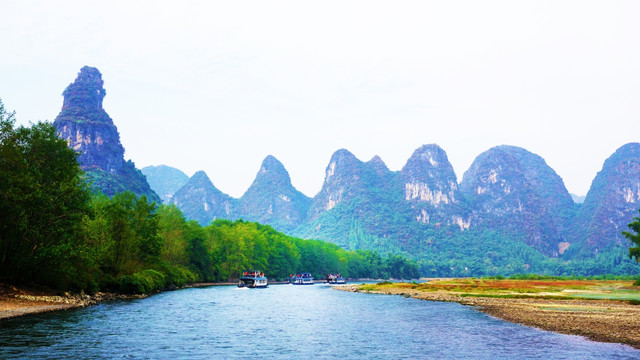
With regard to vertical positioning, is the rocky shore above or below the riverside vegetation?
below

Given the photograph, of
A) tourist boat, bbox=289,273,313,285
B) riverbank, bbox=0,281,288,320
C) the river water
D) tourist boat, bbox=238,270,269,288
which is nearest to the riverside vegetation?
riverbank, bbox=0,281,288,320

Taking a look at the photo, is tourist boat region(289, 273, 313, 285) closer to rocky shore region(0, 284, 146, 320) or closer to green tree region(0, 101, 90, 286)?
rocky shore region(0, 284, 146, 320)

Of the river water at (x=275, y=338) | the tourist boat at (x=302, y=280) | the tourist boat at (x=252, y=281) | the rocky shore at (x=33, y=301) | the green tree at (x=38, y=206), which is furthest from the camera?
the tourist boat at (x=302, y=280)

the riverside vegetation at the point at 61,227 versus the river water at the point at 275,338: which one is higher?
the riverside vegetation at the point at 61,227

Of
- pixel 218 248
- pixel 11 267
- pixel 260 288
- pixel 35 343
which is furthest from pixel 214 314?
pixel 218 248

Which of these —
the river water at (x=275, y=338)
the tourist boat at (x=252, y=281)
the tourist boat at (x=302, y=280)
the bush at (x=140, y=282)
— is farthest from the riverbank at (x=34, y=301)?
the tourist boat at (x=302, y=280)

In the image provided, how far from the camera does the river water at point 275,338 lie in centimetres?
3009

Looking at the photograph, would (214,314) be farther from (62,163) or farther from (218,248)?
(218,248)

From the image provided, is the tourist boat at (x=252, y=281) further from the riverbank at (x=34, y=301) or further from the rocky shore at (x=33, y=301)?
the rocky shore at (x=33, y=301)

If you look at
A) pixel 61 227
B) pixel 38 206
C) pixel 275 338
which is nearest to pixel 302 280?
pixel 61 227

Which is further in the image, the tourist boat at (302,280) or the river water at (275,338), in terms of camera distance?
the tourist boat at (302,280)

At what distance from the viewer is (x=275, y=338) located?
38.4 m

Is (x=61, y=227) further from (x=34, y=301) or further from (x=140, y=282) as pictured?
(x=140, y=282)

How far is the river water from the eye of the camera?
30.1 m
